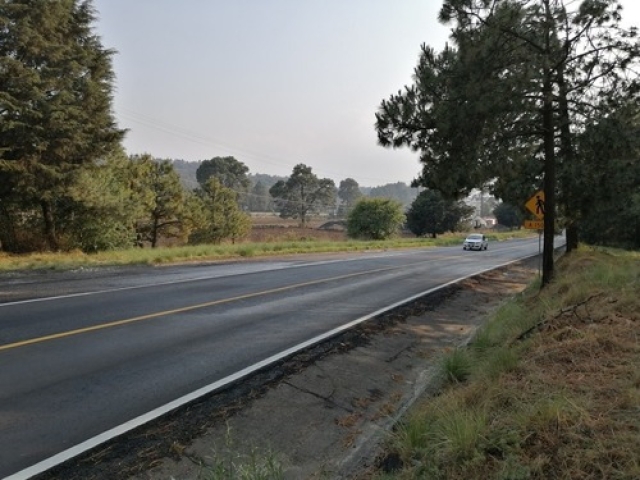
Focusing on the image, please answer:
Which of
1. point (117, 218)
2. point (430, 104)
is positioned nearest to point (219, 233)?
point (117, 218)

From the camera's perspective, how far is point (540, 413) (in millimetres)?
3357

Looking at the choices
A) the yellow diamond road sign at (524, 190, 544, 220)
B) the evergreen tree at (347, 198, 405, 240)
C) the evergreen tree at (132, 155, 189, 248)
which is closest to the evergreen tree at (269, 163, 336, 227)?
the evergreen tree at (347, 198, 405, 240)

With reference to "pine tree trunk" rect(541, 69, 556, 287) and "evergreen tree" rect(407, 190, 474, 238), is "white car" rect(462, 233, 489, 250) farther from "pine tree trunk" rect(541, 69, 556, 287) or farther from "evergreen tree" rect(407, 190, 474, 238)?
"pine tree trunk" rect(541, 69, 556, 287)

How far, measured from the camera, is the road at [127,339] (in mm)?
4219

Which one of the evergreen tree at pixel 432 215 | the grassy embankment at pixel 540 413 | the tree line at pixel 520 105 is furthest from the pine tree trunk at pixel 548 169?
the evergreen tree at pixel 432 215

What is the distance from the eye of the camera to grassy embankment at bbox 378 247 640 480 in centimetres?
285

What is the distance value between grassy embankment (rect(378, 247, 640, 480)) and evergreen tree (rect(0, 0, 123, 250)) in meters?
18.6

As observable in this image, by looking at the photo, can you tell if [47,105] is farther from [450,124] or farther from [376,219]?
[376,219]

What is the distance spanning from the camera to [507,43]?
1113cm

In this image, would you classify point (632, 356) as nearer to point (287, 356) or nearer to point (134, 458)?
point (287, 356)

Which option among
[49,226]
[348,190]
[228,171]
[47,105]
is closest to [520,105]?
[47,105]

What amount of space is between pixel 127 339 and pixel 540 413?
18.6 feet

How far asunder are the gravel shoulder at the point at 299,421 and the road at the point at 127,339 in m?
0.30

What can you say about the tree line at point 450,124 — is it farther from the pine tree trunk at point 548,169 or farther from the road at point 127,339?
the road at point 127,339
